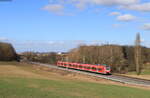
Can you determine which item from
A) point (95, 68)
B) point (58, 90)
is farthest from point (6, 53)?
point (58, 90)

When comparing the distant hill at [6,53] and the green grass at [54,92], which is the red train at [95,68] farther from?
the distant hill at [6,53]

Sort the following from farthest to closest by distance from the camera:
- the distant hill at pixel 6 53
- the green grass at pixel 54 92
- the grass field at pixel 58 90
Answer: the distant hill at pixel 6 53, the grass field at pixel 58 90, the green grass at pixel 54 92

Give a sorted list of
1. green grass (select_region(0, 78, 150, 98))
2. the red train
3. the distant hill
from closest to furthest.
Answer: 1. green grass (select_region(0, 78, 150, 98))
2. the red train
3. the distant hill

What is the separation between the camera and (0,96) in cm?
1323

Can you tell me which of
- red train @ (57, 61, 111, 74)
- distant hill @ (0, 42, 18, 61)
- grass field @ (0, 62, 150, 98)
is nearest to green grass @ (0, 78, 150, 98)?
grass field @ (0, 62, 150, 98)

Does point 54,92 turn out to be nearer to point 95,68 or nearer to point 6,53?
point 95,68

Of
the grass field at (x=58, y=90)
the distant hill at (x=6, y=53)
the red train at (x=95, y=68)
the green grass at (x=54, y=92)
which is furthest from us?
the distant hill at (x=6, y=53)

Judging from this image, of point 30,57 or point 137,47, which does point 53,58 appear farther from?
point 137,47

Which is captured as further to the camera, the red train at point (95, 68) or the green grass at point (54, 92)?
the red train at point (95, 68)

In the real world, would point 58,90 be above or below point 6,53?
below

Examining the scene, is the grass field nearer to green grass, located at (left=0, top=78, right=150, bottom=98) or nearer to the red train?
green grass, located at (left=0, top=78, right=150, bottom=98)

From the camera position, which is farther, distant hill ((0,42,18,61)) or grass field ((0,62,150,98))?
distant hill ((0,42,18,61))

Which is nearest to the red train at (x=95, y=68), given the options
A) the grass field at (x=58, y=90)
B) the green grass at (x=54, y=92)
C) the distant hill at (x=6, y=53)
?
the grass field at (x=58, y=90)

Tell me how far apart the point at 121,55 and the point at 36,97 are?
2439 inches
